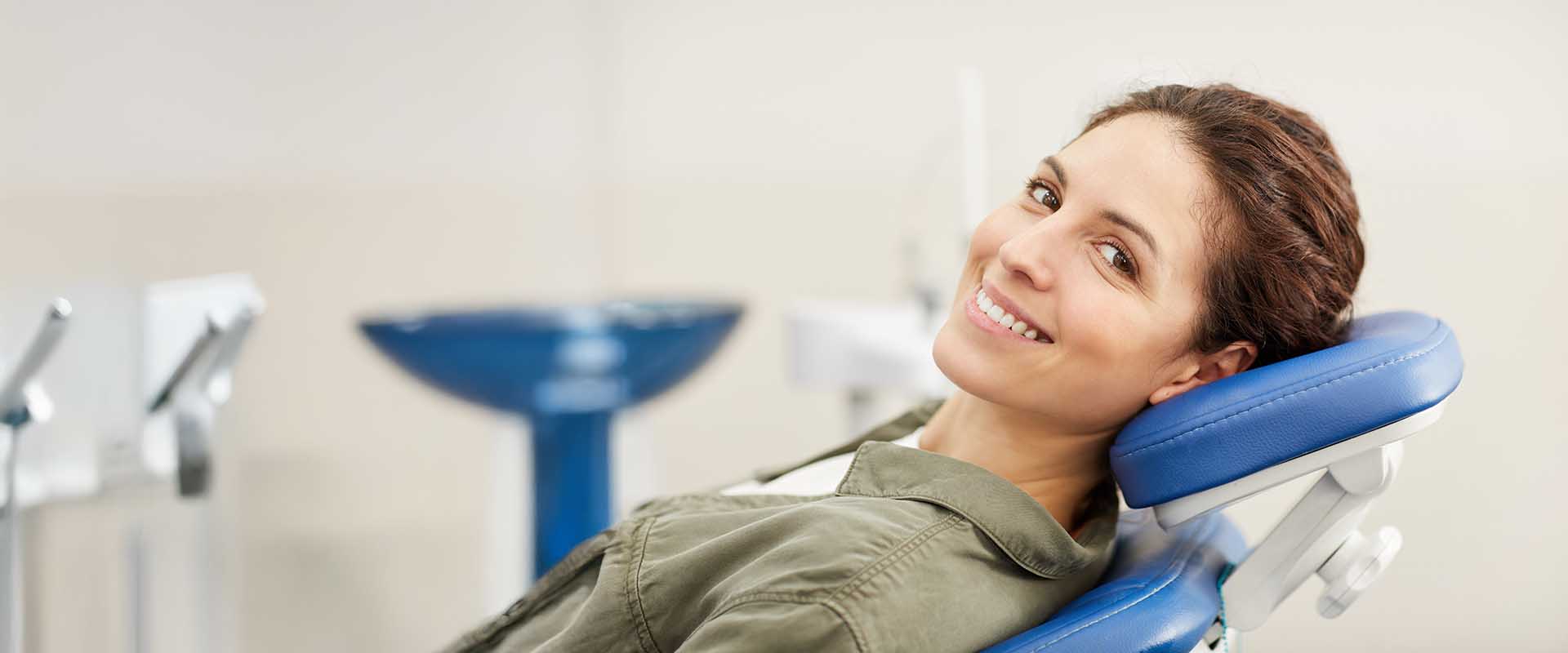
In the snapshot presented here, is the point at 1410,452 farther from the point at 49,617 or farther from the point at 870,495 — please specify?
the point at 49,617

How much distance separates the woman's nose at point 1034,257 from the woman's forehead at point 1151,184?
0.16ft

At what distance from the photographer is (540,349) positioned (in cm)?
210

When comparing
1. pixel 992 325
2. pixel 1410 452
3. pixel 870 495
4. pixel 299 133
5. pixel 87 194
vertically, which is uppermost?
pixel 299 133

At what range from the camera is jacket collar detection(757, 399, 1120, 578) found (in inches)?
37.9

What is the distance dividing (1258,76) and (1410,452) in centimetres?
79

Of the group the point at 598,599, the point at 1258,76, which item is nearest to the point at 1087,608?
the point at 598,599

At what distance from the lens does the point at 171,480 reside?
Answer: 159cm

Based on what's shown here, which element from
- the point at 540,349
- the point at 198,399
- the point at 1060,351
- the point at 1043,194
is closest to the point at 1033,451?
the point at 1060,351

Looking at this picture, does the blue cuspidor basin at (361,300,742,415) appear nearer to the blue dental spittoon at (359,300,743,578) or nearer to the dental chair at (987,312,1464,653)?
the blue dental spittoon at (359,300,743,578)

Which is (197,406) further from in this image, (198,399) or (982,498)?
(982,498)

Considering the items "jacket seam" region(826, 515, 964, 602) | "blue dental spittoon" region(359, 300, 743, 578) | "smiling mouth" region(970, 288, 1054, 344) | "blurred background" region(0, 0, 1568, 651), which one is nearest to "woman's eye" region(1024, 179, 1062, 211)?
"smiling mouth" region(970, 288, 1054, 344)

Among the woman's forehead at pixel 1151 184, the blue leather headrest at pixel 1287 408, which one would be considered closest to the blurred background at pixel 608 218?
the woman's forehead at pixel 1151 184

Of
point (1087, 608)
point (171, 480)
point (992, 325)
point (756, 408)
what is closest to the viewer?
A: point (1087, 608)

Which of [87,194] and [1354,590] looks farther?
[87,194]
